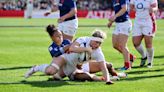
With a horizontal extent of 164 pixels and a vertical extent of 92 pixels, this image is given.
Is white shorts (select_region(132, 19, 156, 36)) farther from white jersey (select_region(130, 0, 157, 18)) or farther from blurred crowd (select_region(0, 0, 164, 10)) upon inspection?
blurred crowd (select_region(0, 0, 164, 10))

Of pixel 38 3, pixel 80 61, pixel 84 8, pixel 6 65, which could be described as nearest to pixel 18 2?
pixel 38 3

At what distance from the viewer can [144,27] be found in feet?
43.2

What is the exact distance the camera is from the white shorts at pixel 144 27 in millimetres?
13109

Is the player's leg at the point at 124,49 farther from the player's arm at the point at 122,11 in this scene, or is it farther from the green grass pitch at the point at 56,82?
the player's arm at the point at 122,11

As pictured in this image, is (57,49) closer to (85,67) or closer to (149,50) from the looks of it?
(85,67)

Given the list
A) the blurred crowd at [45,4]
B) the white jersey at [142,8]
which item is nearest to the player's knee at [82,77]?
the white jersey at [142,8]

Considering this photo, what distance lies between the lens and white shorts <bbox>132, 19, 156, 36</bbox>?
43.0 ft

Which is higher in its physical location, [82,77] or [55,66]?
[55,66]

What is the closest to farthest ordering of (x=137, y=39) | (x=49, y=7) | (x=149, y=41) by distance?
(x=149, y=41), (x=137, y=39), (x=49, y=7)

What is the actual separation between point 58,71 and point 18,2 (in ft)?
143

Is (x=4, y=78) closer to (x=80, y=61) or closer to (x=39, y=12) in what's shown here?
(x=80, y=61)

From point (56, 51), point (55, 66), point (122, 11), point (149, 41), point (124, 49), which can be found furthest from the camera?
point (149, 41)

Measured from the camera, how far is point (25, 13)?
162 ft

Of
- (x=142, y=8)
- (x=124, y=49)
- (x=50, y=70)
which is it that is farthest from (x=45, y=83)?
(x=142, y=8)
